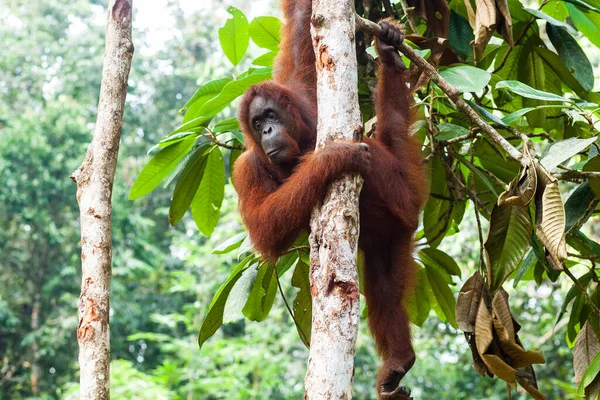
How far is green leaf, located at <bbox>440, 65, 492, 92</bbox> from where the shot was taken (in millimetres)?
2709

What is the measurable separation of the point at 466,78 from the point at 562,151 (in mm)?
467

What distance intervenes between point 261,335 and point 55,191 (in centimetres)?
583

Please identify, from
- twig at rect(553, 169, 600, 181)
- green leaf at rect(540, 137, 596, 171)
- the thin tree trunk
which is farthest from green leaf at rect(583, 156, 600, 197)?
the thin tree trunk

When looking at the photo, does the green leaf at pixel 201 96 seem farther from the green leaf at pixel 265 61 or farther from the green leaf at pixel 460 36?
the green leaf at pixel 460 36

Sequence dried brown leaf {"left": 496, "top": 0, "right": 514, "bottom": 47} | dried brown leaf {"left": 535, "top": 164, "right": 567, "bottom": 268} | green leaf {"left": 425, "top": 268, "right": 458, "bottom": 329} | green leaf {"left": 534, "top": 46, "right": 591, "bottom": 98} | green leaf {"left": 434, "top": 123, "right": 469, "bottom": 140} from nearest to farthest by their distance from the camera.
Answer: dried brown leaf {"left": 535, "top": 164, "right": 567, "bottom": 268}, dried brown leaf {"left": 496, "top": 0, "right": 514, "bottom": 47}, green leaf {"left": 434, "top": 123, "right": 469, "bottom": 140}, green leaf {"left": 534, "top": 46, "right": 591, "bottom": 98}, green leaf {"left": 425, "top": 268, "right": 458, "bottom": 329}

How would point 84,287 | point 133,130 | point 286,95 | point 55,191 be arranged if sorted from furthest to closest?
point 133,130 → point 55,191 → point 286,95 → point 84,287

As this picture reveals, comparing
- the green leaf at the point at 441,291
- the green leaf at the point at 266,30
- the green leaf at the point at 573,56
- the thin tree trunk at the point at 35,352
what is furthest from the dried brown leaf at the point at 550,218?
the thin tree trunk at the point at 35,352

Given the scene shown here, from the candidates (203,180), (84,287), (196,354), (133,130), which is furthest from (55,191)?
(84,287)

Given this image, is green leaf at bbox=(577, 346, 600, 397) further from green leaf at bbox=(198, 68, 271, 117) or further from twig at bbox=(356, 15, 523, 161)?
green leaf at bbox=(198, 68, 271, 117)

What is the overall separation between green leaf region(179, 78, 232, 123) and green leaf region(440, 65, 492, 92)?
4.00 feet

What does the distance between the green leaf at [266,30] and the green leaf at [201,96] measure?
429mm

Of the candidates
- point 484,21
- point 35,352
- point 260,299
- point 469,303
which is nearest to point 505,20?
point 484,21

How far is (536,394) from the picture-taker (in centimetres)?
279

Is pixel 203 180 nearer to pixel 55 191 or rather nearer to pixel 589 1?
pixel 589 1
